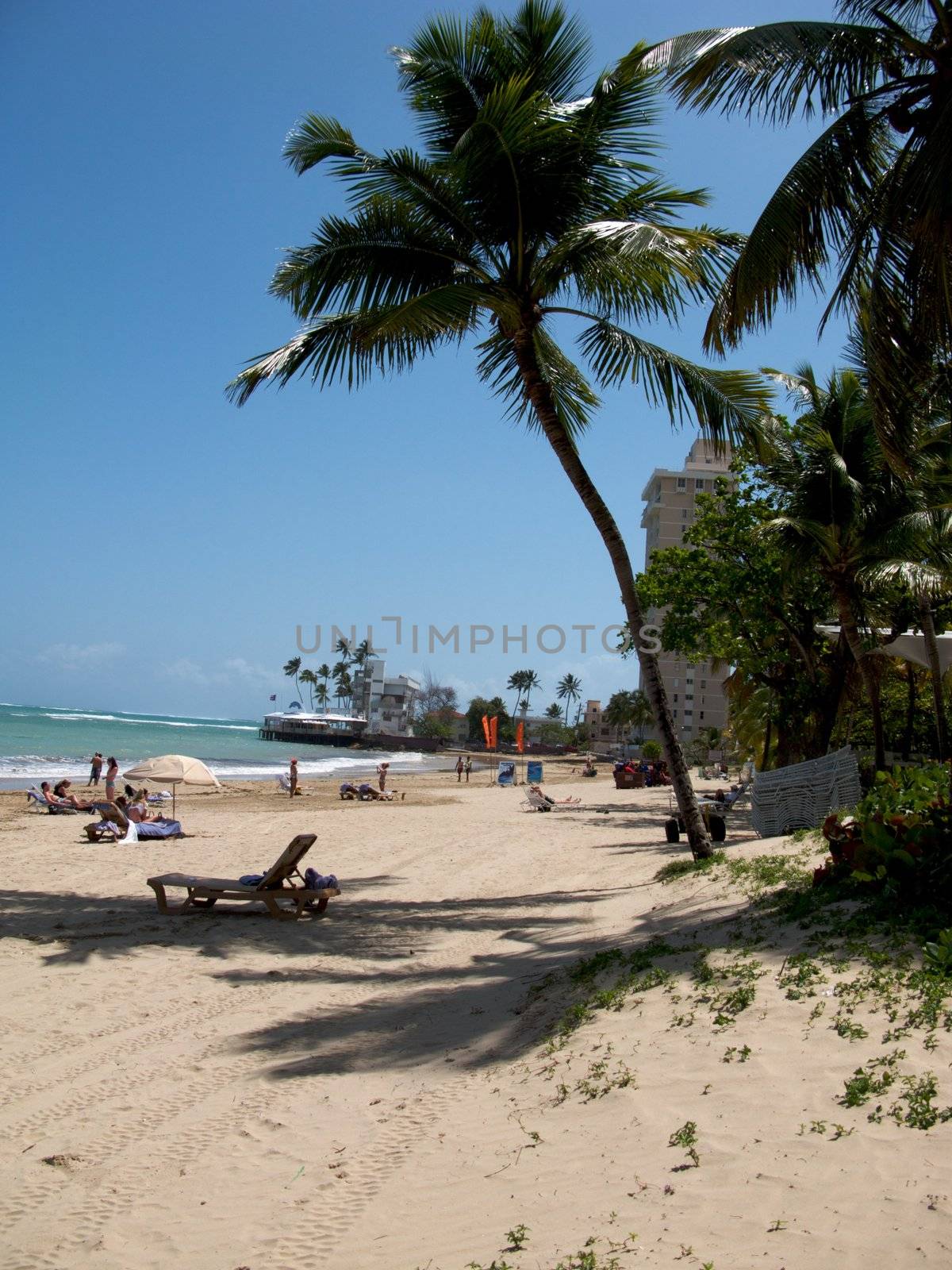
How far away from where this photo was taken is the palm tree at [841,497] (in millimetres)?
14672

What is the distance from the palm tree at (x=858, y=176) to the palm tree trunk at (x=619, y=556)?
11.1 feet

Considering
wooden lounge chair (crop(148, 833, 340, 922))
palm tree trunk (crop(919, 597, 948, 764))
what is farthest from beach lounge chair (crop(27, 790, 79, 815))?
palm tree trunk (crop(919, 597, 948, 764))

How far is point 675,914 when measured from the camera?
7.51 metres

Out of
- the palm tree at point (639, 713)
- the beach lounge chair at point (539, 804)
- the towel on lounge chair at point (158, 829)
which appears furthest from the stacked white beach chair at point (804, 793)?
the palm tree at point (639, 713)

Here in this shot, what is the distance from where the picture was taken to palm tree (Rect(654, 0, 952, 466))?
6023 mm

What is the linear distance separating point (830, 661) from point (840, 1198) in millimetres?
16656

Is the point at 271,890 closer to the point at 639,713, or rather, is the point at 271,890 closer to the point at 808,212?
the point at 808,212

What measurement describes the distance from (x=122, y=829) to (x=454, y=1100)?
512 inches

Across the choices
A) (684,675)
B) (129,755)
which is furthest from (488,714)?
(129,755)

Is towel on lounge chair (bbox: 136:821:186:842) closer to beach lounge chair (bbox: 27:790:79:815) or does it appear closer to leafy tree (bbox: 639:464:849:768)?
beach lounge chair (bbox: 27:790:79:815)

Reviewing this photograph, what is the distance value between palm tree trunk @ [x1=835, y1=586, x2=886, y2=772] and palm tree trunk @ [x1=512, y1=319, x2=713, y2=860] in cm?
411

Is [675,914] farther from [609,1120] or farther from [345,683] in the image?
[345,683]

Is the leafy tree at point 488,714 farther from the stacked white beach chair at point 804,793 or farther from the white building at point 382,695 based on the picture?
the stacked white beach chair at point 804,793

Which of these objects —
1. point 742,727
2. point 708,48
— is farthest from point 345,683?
point 708,48
